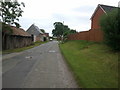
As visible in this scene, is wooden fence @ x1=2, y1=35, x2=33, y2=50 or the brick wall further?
wooden fence @ x1=2, y1=35, x2=33, y2=50

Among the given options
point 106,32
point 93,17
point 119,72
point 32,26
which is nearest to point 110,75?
point 119,72

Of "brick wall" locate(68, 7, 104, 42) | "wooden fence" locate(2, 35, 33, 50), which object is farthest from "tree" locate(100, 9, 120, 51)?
"wooden fence" locate(2, 35, 33, 50)

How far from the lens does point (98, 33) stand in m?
19.6

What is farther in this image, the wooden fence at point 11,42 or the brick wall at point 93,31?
the wooden fence at point 11,42

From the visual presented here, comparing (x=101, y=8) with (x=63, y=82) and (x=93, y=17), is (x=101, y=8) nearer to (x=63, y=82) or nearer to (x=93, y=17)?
(x=93, y=17)

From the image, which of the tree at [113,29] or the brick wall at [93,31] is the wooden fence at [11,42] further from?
the tree at [113,29]

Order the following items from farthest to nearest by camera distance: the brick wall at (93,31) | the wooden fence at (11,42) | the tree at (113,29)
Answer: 1. the wooden fence at (11,42)
2. the brick wall at (93,31)
3. the tree at (113,29)

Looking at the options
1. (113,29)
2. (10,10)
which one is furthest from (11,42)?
(113,29)

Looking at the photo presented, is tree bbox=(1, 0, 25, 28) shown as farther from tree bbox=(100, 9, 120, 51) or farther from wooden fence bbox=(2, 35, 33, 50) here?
tree bbox=(100, 9, 120, 51)

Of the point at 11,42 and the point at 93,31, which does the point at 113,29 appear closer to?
the point at 93,31

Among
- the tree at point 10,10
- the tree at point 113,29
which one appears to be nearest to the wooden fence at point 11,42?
the tree at point 10,10

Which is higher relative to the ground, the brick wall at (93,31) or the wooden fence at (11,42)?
the brick wall at (93,31)

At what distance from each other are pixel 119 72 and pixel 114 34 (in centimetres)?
471

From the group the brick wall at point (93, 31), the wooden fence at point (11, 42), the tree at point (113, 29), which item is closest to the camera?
the tree at point (113, 29)
